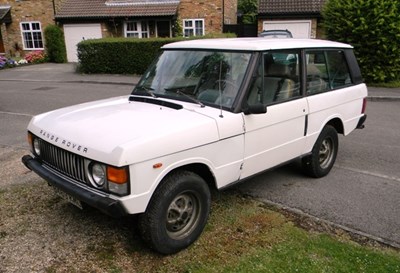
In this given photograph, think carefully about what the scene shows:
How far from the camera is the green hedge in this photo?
1684 centimetres

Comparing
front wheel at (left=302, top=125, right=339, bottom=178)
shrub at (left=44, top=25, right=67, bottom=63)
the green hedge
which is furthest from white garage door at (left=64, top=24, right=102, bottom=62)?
front wheel at (left=302, top=125, right=339, bottom=178)

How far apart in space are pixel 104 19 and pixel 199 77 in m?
22.4

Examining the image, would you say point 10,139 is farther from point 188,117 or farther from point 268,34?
point 268,34

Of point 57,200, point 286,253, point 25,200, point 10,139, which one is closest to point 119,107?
point 57,200

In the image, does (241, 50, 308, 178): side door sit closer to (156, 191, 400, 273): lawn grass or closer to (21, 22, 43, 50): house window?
(156, 191, 400, 273): lawn grass

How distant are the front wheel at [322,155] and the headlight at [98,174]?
9.80ft

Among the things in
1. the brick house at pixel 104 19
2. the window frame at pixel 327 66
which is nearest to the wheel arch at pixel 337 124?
the window frame at pixel 327 66

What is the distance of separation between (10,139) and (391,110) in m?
9.34

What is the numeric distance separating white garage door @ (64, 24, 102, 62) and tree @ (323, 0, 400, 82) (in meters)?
16.1

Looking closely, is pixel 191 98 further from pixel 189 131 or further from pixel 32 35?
pixel 32 35

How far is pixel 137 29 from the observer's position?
81.6 ft

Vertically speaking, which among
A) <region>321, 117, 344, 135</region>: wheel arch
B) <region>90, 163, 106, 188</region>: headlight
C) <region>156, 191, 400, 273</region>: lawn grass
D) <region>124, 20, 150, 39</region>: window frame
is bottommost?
<region>156, 191, 400, 273</region>: lawn grass

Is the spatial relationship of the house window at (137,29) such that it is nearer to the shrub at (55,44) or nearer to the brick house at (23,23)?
the shrub at (55,44)

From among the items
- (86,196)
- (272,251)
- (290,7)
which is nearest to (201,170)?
(272,251)
